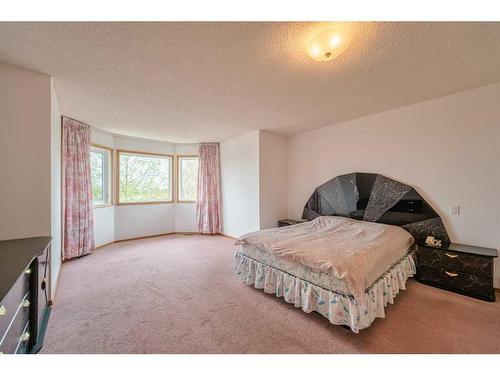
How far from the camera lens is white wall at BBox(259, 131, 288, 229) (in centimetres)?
398

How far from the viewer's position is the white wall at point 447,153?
2258 millimetres

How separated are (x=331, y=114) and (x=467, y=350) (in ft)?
9.48

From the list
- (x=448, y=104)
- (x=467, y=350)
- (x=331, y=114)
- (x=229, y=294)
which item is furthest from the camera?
(x=331, y=114)

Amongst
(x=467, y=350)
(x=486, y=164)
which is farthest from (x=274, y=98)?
(x=467, y=350)

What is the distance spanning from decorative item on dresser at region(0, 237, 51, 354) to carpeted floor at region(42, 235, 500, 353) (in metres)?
0.29

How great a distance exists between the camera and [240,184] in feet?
14.5

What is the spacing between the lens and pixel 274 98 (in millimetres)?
2543

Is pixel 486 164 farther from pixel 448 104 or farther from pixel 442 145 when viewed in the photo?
pixel 448 104

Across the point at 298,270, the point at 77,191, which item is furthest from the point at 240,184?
the point at 77,191

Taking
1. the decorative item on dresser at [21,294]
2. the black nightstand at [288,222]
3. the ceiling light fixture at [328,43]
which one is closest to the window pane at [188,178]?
the black nightstand at [288,222]

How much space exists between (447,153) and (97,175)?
229 inches

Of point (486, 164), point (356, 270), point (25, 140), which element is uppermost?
point (25, 140)

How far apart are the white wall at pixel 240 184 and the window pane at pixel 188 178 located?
865 mm

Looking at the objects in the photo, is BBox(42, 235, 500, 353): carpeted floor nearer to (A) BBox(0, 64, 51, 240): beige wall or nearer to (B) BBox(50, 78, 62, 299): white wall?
(B) BBox(50, 78, 62, 299): white wall
